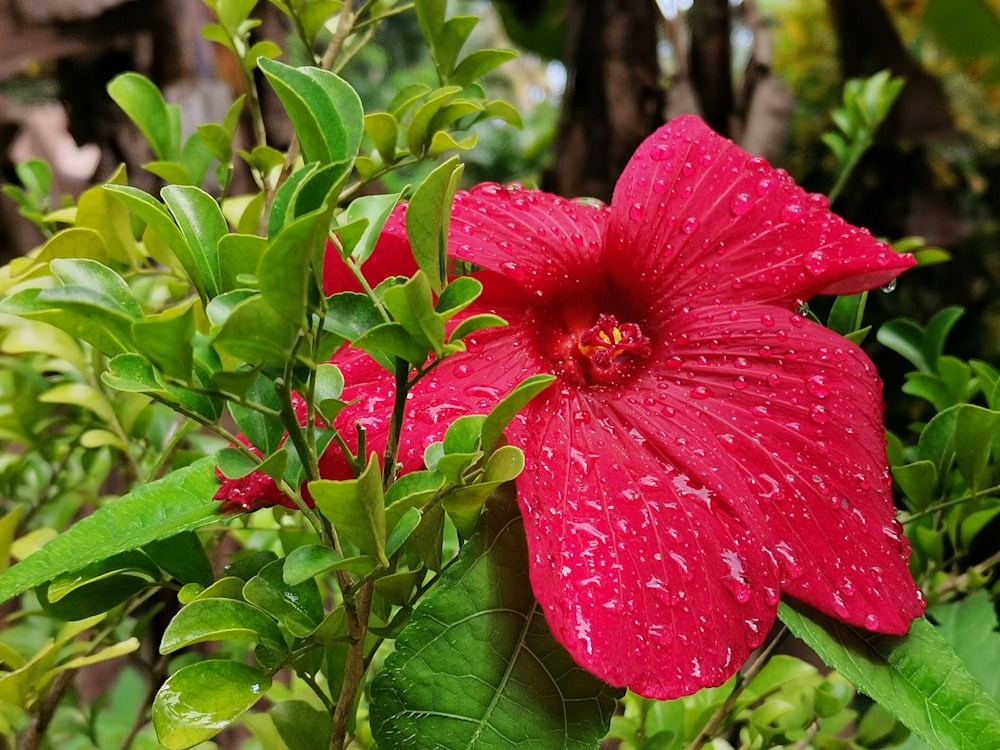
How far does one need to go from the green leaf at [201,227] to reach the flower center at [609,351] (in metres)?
0.17

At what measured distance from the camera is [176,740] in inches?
9.7

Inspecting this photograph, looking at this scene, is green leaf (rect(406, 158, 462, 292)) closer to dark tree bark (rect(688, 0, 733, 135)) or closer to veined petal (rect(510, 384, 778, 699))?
veined petal (rect(510, 384, 778, 699))

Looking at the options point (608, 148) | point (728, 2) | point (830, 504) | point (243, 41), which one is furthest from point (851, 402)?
point (728, 2)

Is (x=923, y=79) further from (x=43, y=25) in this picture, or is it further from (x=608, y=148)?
(x=43, y=25)

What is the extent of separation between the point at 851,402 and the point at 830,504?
5 centimetres

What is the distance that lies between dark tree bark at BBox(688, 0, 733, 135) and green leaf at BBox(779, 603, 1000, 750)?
1085 millimetres

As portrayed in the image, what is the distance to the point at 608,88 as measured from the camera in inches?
48.6

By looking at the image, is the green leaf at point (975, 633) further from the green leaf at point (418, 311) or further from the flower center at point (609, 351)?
the green leaf at point (418, 311)

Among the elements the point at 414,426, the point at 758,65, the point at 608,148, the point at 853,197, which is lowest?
the point at 853,197

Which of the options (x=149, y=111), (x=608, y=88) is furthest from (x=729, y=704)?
(x=608, y=88)

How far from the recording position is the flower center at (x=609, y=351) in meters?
0.35

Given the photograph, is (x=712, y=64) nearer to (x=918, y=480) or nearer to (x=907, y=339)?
(x=907, y=339)

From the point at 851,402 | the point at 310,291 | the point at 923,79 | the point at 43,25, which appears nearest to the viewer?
the point at 310,291

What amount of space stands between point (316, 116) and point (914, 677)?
0.30 m
